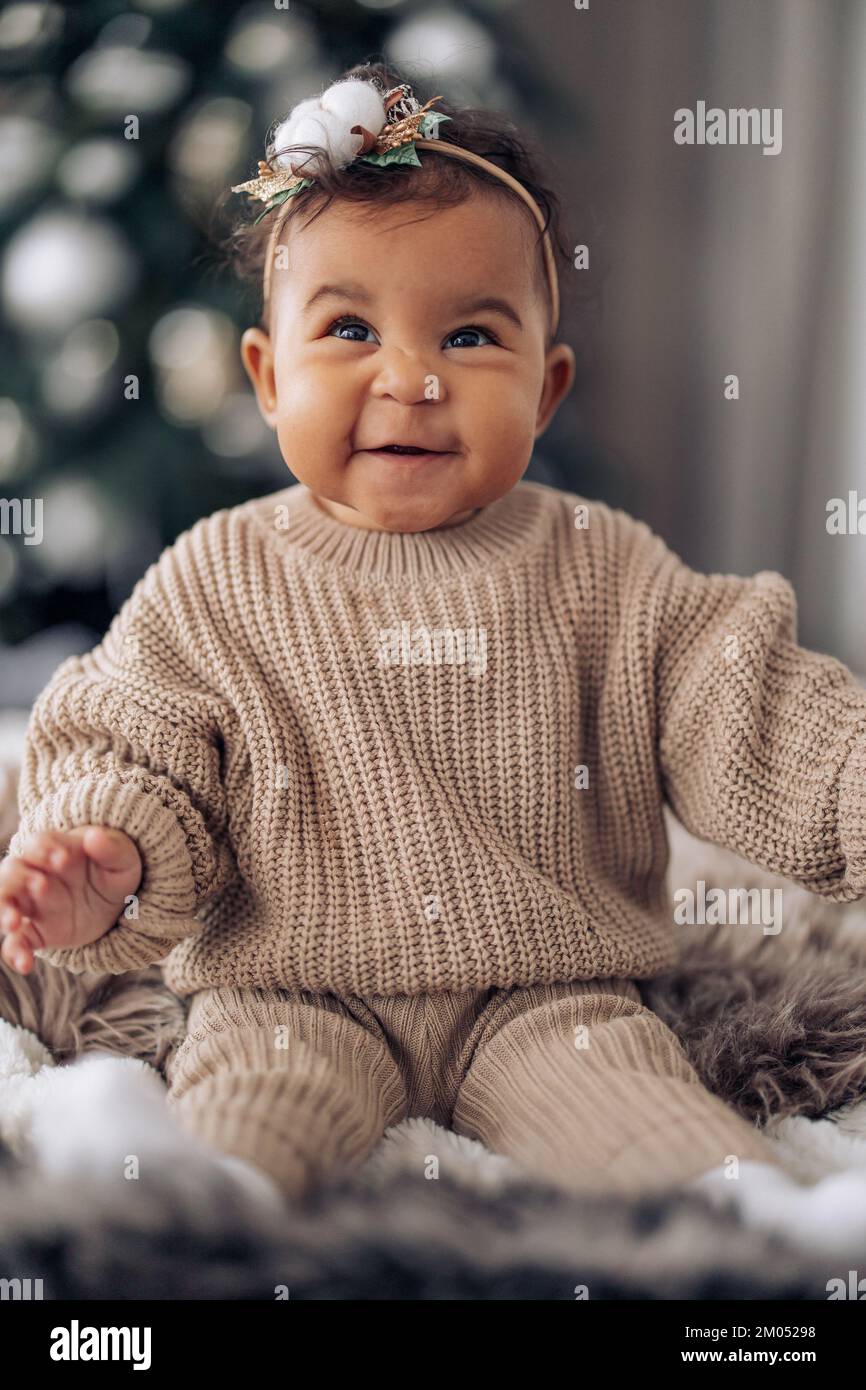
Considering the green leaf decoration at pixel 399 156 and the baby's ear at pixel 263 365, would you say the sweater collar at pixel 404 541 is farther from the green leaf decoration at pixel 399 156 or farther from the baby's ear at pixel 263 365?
the green leaf decoration at pixel 399 156

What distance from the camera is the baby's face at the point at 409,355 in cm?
92

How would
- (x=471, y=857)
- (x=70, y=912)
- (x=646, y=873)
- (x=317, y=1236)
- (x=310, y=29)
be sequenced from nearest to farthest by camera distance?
(x=317, y=1236)
(x=70, y=912)
(x=471, y=857)
(x=646, y=873)
(x=310, y=29)

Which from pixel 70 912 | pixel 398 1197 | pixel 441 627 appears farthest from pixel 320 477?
pixel 398 1197

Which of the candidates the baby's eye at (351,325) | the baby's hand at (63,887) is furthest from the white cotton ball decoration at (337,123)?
the baby's hand at (63,887)

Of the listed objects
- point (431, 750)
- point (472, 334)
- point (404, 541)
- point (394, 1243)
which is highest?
point (472, 334)

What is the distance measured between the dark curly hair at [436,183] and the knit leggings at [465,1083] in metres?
0.56

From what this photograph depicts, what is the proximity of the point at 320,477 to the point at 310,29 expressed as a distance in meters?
0.68

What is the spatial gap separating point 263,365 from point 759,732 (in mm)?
500

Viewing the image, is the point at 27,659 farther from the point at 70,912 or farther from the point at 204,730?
the point at 70,912

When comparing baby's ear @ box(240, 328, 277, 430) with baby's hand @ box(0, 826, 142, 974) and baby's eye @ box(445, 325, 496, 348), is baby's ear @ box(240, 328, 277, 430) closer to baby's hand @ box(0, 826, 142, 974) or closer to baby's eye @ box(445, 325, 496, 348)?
baby's eye @ box(445, 325, 496, 348)

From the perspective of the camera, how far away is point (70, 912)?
83 centimetres

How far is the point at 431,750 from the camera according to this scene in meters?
0.98

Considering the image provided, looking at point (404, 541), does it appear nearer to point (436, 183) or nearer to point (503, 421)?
point (503, 421)

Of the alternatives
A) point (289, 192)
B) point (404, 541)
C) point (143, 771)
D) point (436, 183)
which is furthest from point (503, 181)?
point (143, 771)
